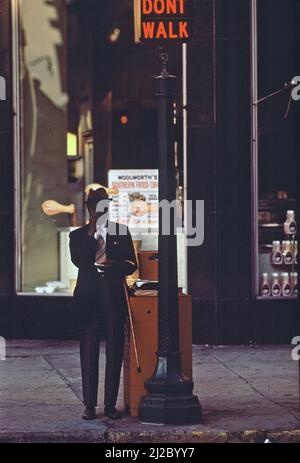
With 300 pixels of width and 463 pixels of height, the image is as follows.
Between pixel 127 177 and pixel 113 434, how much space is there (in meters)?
5.54

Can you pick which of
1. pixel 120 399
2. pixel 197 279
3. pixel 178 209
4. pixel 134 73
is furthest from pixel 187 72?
pixel 120 399

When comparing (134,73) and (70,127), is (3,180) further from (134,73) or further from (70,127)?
(134,73)

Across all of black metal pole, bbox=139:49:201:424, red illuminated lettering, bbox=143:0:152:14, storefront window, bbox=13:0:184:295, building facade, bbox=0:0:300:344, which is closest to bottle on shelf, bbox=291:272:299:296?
building facade, bbox=0:0:300:344

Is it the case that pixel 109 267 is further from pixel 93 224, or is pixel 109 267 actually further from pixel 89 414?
pixel 89 414

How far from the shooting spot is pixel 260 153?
13.5 m

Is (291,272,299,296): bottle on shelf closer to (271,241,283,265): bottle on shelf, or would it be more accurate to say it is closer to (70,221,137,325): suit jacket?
(271,241,283,265): bottle on shelf

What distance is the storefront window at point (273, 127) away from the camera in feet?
44.0

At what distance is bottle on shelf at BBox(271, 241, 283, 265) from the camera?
13.6m

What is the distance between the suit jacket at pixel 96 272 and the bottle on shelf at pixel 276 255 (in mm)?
4611

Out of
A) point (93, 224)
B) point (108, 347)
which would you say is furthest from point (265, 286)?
point (93, 224)

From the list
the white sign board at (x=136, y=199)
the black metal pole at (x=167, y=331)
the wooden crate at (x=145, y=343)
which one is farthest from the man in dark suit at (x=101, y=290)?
the white sign board at (x=136, y=199)

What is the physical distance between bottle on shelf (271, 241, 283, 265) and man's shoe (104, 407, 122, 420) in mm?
4881

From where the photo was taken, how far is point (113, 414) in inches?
361
